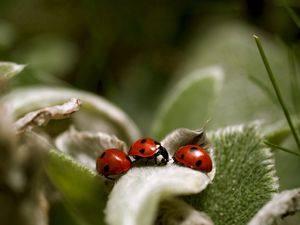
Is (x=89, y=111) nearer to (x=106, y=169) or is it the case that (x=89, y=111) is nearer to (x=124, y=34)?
(x=106, y=169)

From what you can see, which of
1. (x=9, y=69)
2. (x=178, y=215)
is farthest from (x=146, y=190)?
(x=9, y=69)

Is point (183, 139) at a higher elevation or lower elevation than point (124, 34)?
higher

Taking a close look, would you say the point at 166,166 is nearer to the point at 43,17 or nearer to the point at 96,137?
the point at 96,137

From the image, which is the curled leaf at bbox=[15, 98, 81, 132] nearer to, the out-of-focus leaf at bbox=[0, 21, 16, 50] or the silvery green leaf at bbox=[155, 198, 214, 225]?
the silvery green leaf at bbox=[155, 198, 214, 225]

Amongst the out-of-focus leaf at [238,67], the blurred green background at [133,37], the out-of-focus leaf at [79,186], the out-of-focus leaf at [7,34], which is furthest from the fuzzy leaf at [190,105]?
the out-of-focus leaf at [7,34]

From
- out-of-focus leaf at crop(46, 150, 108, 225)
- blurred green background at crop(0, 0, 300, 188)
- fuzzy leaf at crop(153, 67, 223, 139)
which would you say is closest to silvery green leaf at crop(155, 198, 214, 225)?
out-of-focus leaf at crop(46, 150, 108, 225)

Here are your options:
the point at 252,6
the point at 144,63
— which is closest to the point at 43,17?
the point at 144,63
